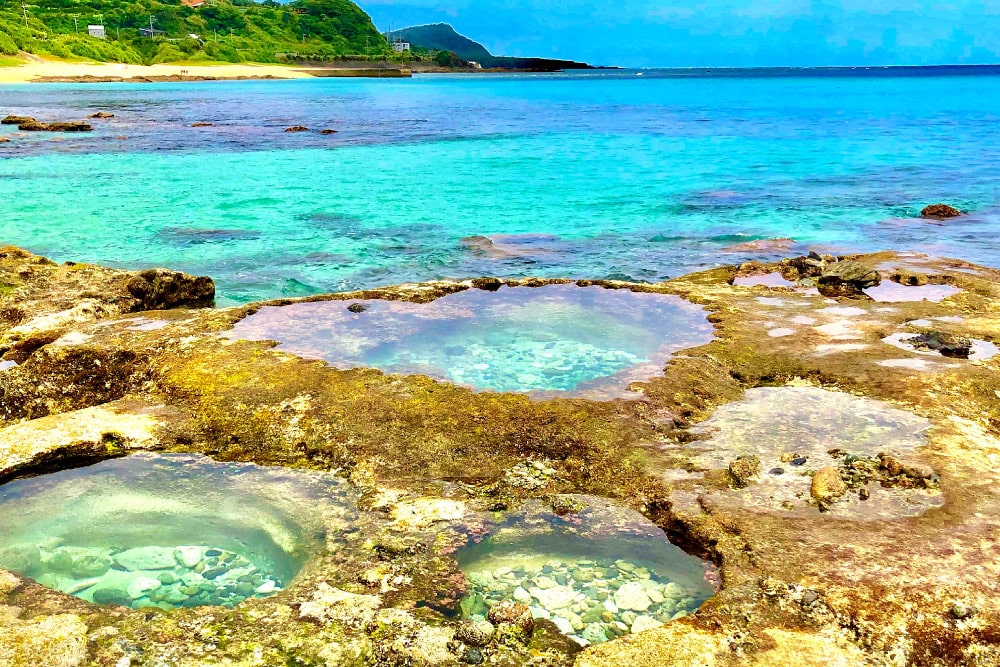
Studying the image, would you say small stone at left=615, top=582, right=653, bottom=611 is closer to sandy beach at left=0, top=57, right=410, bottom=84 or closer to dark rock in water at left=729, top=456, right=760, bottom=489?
dark rock in water at left=729, top=456, right=760, bottom=489

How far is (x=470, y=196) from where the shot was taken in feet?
89.7

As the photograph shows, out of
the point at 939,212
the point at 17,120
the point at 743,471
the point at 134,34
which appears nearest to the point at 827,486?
the point at 743,471

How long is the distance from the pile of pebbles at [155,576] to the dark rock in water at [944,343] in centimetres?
818

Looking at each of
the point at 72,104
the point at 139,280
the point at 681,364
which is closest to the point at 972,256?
the point at 681,364

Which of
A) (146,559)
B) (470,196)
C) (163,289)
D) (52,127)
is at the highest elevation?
(163,289)

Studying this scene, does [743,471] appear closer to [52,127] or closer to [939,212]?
[939,212]

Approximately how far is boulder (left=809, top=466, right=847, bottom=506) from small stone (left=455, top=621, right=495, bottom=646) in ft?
9.75

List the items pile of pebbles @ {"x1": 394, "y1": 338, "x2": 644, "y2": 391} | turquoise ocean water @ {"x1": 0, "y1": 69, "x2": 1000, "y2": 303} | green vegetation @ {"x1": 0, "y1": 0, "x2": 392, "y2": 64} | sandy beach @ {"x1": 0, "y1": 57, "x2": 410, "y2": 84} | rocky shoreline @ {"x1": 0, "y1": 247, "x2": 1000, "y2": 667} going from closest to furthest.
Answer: rocky shoreline @ {"x1": 0, "y1": 247, "x2": 1000, "y2": 667}, pile of pebbles @ {"x1": 394, "y1": 338, "x2": 644, "y2": 391}, turquoise ocean water @ {"x1": 0, "y1": 69, "x2": 1000, "y2": 303}, sandy beach @ {"x1": 0, "y1": 57, "x2": 410, "y2": 84}, green vegetation @ {"x1": 0, "y1": 0, "x2": 392, "y2": 64}

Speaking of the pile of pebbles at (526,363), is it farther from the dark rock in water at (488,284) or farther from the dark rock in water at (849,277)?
the dark rock in water at (849,277)

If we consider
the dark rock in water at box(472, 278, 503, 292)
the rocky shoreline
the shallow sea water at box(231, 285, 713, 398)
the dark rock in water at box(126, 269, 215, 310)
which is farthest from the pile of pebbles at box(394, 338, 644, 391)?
the dark rock in water at box(126, 269, 215, 310)

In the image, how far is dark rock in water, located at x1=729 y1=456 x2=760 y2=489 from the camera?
6195 mm

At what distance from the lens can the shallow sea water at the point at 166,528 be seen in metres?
5.45

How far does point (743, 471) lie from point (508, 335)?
4839 millimetres

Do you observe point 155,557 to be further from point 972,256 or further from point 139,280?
point 972,256
